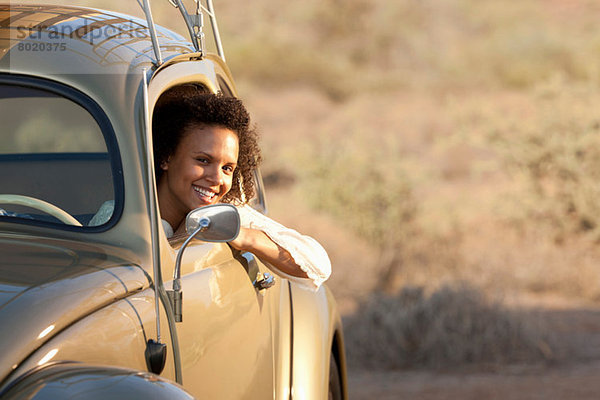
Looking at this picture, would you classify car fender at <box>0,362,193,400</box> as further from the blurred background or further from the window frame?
the blurred background

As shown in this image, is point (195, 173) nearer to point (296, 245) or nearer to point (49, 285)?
point (296, 245)

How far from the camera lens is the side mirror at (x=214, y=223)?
2289mm

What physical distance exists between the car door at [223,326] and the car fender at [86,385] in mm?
491

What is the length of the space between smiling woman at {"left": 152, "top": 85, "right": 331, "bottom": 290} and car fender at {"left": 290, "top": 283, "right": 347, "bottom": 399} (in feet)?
1.38

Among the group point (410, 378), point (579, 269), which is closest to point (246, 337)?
point (410, 378)

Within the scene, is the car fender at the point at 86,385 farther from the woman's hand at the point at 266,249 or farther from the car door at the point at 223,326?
the woman's hand at the point at 266,249

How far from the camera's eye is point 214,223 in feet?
7.59

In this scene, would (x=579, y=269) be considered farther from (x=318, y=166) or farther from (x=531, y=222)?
(x=318, y=166)

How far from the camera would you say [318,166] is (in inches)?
476

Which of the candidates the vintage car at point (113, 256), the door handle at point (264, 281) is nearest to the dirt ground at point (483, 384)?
the vintage car at point (113, 256)

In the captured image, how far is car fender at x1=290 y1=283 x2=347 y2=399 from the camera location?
337cm

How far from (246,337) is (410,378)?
15.2 feet

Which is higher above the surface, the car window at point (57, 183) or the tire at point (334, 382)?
the car window at point (57, 183)

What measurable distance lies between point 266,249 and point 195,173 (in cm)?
33
